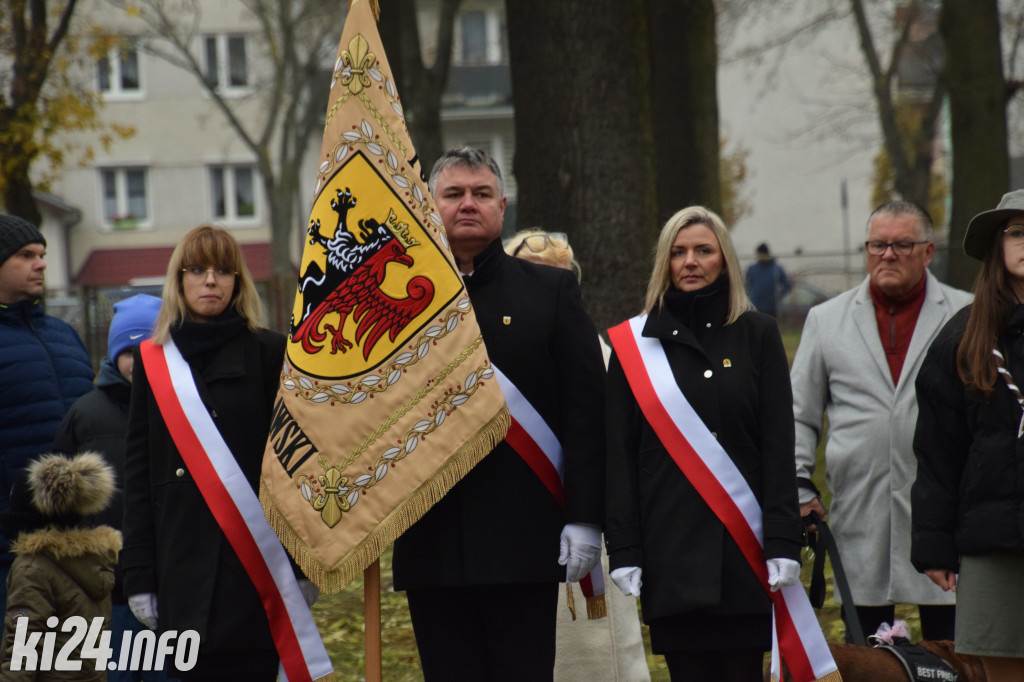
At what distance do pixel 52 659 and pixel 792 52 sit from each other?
39.1 m

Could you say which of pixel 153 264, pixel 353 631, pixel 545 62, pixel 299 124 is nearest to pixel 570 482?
pixel 353 631

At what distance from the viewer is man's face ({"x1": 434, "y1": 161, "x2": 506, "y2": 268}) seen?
4270mm

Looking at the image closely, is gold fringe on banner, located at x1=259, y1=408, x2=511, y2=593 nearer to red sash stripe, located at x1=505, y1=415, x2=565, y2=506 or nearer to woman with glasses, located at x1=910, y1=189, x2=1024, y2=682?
red sash stripe, located at x1=505, y1=415, x2=565, y2=506

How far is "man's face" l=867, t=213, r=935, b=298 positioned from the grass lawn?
2.43 m

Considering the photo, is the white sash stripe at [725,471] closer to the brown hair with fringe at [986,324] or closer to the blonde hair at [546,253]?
the brown hair with fringe at [986,324]

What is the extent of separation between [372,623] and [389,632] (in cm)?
392

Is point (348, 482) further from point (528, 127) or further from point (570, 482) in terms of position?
point (528, 127)

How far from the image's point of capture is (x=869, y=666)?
4613 millimetres

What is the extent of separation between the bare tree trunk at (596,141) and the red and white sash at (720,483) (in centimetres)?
408

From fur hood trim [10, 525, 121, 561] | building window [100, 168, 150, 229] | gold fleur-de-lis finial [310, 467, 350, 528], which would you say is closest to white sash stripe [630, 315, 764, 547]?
gold fleur-de-lis finial [310, 467, 350, 528]

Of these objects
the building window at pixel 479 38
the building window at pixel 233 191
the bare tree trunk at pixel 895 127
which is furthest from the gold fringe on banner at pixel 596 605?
the building window at pixel 233 191

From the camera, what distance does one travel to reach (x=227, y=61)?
41.5 meters

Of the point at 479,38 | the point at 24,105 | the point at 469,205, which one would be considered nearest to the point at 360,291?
the point at 469,205

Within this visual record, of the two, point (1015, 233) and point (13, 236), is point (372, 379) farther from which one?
point (13, 236)
